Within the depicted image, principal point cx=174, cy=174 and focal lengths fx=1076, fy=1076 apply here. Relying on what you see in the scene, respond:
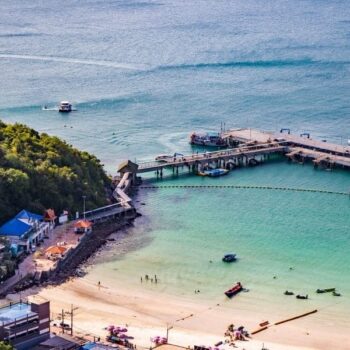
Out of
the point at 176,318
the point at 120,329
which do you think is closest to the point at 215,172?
the point at 176,318

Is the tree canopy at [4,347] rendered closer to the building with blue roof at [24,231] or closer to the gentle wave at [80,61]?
the building with blue roof at [24,231]

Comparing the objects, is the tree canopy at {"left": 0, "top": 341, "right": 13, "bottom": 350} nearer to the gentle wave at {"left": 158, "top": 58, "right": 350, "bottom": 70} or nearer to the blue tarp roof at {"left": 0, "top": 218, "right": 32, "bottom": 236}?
the blue tarp roof at {"left": 0, "top": 218, "right": 32, "bottom": 236}

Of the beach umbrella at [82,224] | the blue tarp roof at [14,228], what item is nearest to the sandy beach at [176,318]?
the blue tarp roof at [14,228]

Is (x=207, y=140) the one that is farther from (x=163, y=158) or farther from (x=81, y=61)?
(x=81, y=61)

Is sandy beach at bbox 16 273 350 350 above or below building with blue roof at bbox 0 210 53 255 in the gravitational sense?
below

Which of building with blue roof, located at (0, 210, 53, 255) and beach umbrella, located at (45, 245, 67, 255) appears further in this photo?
building with blue roof, located at (0, 210, 53, 255)

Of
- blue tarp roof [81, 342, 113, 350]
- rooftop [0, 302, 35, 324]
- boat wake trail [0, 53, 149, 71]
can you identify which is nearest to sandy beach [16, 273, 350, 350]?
blue tarp roof [81, 342, 113, 350]
